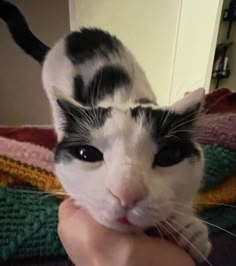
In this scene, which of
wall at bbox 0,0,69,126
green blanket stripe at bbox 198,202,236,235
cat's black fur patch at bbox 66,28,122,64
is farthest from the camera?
wall at bbox 0,0,69,126

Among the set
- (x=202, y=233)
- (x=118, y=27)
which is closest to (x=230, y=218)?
(x=202, y=233)

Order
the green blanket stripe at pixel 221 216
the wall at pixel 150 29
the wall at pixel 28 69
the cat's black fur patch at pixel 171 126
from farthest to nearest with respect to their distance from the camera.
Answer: the wall at pixel 150 29
the wall at pixel 28 69
the green blanket stripe at pixel 221 216
the cat's black fur patch at pixel 171 126

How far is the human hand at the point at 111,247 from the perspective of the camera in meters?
0.44

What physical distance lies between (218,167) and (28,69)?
107 centimetres

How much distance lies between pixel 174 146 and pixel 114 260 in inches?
7.6

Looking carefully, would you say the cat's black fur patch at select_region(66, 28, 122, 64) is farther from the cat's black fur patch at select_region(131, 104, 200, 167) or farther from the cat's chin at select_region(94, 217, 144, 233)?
the cat's chin at select_region(94, 217, 144, 233)

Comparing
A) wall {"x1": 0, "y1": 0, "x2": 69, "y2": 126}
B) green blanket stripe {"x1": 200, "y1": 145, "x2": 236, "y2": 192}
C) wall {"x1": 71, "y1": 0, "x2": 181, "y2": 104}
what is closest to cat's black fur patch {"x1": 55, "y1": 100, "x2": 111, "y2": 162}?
green blanket stripe {"x1": 200, "y1": 145, "x2": 236, "y2": 192}

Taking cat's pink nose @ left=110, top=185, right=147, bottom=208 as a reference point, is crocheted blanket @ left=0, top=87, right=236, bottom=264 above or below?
below

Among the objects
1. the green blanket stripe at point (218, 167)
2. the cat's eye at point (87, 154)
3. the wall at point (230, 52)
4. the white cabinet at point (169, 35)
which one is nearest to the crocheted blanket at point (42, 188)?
the green blanket stripe at point (218, 167)

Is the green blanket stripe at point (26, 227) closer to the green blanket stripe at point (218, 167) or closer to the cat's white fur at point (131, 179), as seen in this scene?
the cat's white fur at point (131, 179)

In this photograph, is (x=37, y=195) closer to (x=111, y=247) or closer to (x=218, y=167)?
(x=111, y=247)

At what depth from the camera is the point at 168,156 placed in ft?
1.69

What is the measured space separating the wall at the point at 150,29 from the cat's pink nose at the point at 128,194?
4.52 ft

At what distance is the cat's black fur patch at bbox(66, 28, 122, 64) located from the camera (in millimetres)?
949
